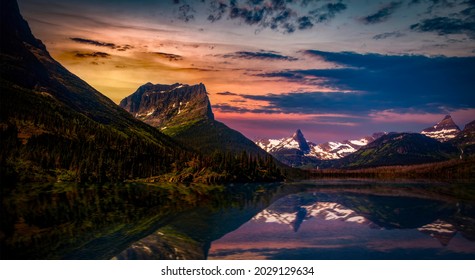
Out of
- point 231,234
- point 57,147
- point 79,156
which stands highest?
point 57,147

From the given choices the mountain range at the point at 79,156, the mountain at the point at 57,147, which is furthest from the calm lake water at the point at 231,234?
the mountain range at the point at 79,156

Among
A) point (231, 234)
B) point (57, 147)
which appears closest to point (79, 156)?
point (57, 147)

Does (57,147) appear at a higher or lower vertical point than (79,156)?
higher

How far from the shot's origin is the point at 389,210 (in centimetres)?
3869

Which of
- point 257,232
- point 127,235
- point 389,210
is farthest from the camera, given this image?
point 389,210

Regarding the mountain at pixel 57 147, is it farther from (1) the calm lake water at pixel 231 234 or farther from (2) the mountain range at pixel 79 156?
(1) the calm lake water at pixel 231 234

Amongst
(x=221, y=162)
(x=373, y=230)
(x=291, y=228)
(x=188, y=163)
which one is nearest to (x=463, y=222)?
(x=373, y=230)

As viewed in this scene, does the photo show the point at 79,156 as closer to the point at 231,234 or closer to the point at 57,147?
the point at 57,147

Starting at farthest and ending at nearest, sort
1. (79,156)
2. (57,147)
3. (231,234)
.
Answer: (57,147), (79,156), (231,234)

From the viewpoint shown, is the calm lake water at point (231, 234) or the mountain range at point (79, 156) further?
the mountain range at point (79, 156)

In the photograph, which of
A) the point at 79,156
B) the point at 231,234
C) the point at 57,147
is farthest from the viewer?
the point at 57,147

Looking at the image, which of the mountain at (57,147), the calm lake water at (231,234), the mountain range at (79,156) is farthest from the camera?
the mountain range at (79,156)
